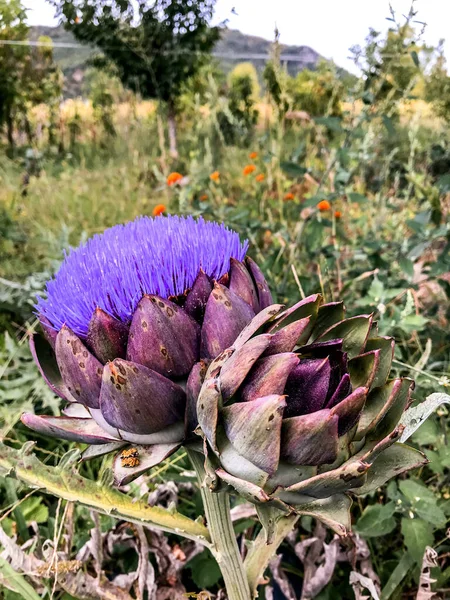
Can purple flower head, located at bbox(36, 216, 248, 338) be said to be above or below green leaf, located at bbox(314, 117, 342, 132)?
below

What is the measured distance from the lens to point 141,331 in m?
0.50

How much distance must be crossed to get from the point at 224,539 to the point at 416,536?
0.29 m

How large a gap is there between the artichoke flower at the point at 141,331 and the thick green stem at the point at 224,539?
0.07 meters

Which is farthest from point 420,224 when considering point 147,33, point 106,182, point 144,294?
point 106,182

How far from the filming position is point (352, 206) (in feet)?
7.72

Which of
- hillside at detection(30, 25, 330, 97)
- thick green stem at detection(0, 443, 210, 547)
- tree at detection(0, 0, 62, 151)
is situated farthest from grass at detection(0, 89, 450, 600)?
tree at detection(0, 0, 62, 151)

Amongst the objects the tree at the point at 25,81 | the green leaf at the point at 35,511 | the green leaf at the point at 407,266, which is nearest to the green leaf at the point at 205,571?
the green leaf at the point at 35,511

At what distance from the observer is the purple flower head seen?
0.55 m

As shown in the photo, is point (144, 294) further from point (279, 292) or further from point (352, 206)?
point (352, 206)

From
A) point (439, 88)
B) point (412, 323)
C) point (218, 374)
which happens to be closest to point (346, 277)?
point (412, 323)

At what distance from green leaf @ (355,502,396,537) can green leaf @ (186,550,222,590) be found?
207 millimetres

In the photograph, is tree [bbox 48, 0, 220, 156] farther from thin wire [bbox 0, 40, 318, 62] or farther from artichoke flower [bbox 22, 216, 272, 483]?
artichoke flower [bbox 22, 216, 272, 483]

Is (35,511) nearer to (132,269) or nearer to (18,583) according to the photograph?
(18,583)

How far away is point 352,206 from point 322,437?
2.06m
